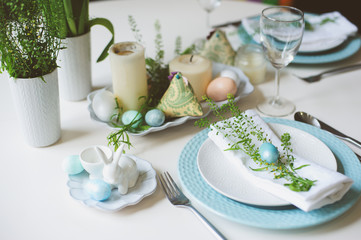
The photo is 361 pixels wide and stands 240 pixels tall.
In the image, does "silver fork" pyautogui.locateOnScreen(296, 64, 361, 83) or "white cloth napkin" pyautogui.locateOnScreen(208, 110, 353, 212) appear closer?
"white cloth napkin" pyautogui.locateOnScreen(208, 110, 353, 212)

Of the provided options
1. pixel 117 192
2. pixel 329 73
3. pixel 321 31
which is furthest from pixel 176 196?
pixel 321 31

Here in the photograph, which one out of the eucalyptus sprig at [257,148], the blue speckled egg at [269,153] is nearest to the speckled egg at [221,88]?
the eucalyptus sprig at [257,148]

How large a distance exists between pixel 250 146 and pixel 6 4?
0.52 m

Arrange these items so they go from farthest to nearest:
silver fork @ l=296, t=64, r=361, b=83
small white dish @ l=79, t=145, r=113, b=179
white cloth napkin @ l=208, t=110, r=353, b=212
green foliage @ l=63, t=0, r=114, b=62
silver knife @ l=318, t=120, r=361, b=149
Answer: silver fork @ l=296, t=64, r=361, b=83
green foliage @ l=63, t=0, r=114, b=62
silver knife @ l=318, t=120, r=361, b=149
small white dish @ l=79, t=145, r=113, b=179
white cloth napkin @ l=208, t=110, r=353, b=212

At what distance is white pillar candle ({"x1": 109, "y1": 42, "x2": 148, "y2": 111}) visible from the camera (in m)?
0.95

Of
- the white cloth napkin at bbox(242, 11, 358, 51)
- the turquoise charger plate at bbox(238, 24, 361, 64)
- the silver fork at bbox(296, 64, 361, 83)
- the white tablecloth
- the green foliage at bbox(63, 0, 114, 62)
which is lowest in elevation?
the white tablecloth

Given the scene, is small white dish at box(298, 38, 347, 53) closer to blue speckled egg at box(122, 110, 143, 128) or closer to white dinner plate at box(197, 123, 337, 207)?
white dinner plate at box(197, 123, 337, 207)

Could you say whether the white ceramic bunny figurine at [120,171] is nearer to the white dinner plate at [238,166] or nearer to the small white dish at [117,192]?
the small white dish at [117,192]

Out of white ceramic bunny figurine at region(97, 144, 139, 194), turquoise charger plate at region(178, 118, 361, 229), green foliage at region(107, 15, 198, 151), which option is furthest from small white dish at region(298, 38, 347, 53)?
white ceramic bunny figurine at region(97, 144, 139, 194)

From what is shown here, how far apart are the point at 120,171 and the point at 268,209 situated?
0.27m

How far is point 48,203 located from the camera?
0.76 meters

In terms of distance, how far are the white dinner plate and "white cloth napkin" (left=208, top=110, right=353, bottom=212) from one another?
1 cm

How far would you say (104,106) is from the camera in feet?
3.12

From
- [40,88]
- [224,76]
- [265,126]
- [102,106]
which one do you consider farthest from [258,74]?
[40,88]
